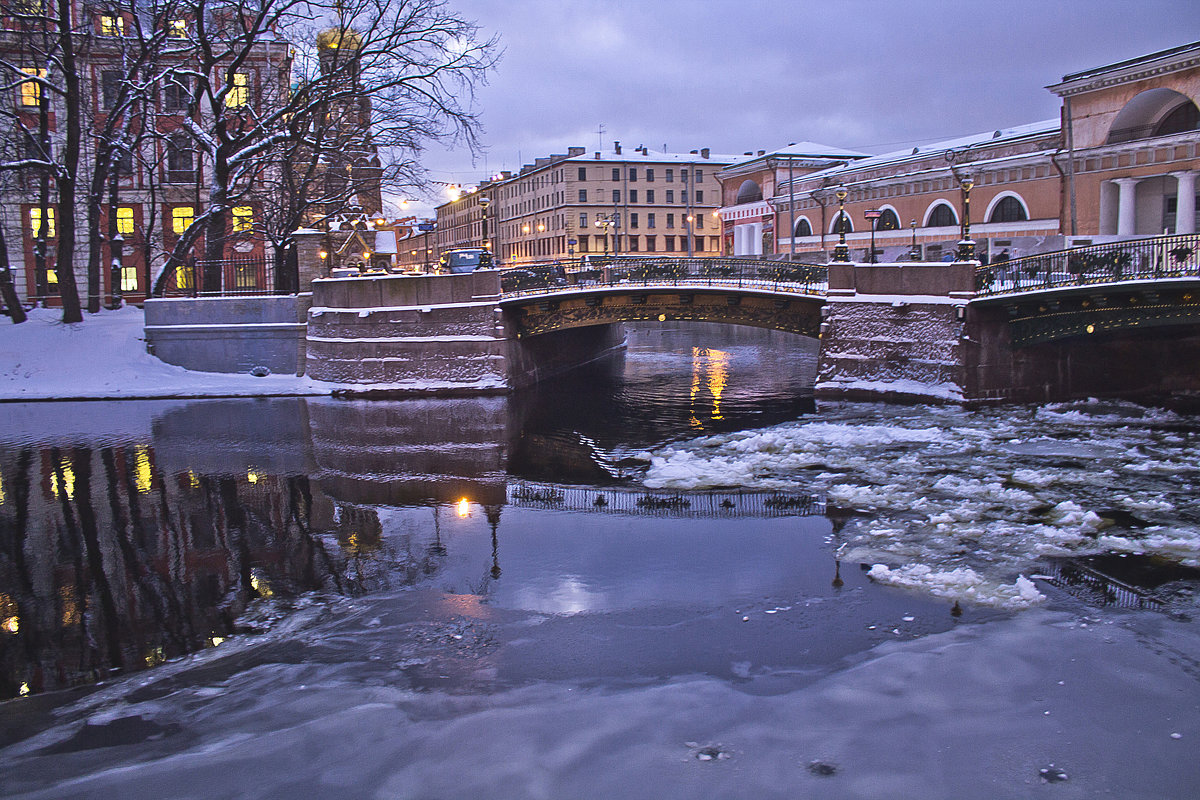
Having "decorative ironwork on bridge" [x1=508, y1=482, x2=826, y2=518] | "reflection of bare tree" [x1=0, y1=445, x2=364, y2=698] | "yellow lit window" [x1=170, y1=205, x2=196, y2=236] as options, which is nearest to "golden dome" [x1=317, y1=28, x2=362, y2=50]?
"yellow lit window" [x1=170, y1=205, x2=196, y2=236]

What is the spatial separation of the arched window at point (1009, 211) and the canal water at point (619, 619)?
69.3 ft

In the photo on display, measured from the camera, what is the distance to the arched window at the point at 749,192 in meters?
62.3

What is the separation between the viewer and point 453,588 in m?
11.0

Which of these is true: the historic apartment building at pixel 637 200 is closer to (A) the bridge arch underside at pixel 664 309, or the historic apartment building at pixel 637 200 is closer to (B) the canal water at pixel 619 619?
(A) the bridge arch underside at pixel 664 309

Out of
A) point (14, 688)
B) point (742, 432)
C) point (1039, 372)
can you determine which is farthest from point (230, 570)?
point (1039, 372)

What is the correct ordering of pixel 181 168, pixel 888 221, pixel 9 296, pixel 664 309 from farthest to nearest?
pixel 888 221
pixel 181 168
pixel 9 296
pixel 664 309

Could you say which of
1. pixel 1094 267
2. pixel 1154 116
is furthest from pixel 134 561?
pixel 1154 116

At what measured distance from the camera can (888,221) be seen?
150 feet

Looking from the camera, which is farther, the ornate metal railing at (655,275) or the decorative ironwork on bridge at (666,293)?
the ornate metal railing at (655,275)

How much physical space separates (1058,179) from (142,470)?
34243mm

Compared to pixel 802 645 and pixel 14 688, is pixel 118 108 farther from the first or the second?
pixel 802 645

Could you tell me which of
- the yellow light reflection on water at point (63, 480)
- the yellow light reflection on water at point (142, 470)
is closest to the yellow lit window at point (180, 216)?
the yellow light reflection on water at point (142, 470)

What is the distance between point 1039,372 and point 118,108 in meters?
30.4

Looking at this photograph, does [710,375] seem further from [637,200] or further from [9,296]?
[637,200]
